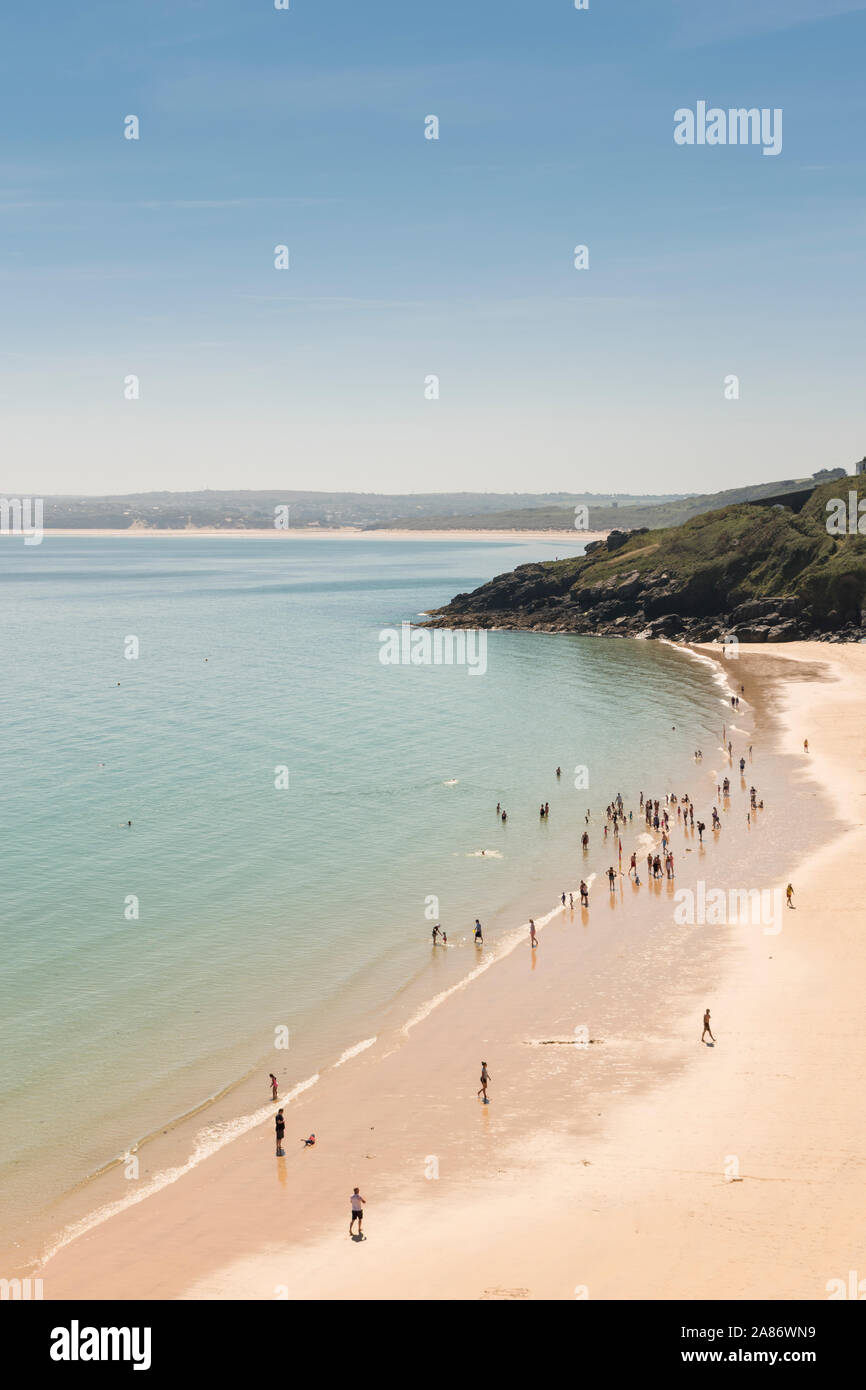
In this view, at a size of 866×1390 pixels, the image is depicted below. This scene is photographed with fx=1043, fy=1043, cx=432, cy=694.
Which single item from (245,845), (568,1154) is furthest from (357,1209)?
(245,845)

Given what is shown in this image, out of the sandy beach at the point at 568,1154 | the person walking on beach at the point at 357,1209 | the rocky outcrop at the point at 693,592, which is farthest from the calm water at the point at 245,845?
the rocky outcrop at the point at 693,592

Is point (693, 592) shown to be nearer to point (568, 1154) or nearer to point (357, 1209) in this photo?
point (568, 1154)

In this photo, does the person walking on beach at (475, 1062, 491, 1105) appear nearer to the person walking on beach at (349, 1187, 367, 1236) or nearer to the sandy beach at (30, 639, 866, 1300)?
the sandy beach at (30, 639, 866, 1300)

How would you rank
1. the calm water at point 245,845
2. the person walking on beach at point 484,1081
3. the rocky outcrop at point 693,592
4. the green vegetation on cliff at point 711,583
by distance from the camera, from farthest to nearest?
the green vegetation on cliff at point 711,583, the rocky outcrop at point 693,592, the calm water at point 245,845, the person walking on beach at point 484,1081

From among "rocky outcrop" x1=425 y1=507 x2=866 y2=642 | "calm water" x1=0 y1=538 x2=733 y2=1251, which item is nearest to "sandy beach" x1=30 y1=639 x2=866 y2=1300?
"calm water" x1=0 y1=538 x2=733 y2=1251

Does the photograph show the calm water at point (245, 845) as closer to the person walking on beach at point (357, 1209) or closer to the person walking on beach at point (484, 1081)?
the person walking on beach at point (484, 1081)
